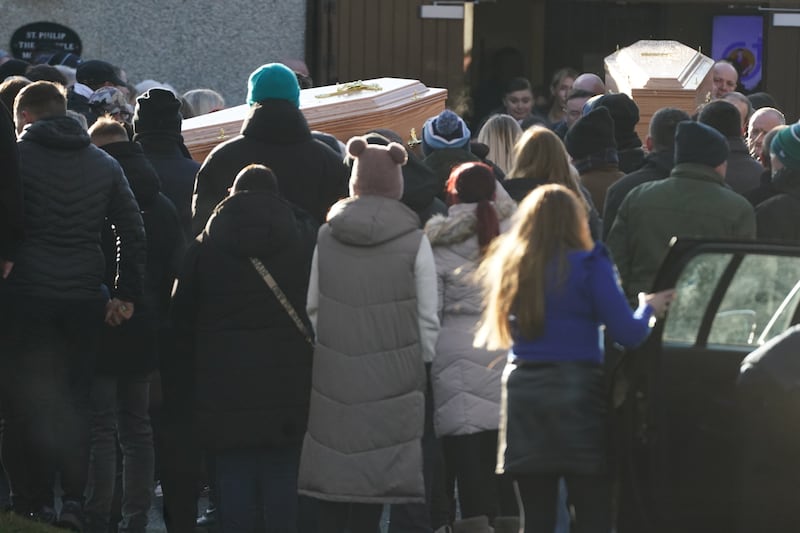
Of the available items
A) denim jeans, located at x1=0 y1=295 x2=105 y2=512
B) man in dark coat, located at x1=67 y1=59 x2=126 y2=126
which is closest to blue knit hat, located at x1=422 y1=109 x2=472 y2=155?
denim jeans, located at x1=0 y1=295 x2=105 y2=512

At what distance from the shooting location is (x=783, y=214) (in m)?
7.88

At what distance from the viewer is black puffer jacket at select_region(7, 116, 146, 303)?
7102 millimetres

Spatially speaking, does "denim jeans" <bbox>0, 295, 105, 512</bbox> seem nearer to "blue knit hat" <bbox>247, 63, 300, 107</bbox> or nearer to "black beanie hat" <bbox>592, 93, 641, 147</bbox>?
"blue knit hat" <bbox>247, 63, 300, 107</bbox>

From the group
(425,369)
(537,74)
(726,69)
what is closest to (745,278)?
(425,369)

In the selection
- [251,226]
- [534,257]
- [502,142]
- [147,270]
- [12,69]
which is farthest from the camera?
[12,69]

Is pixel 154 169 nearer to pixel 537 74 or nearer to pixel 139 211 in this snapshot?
pixel 139 211

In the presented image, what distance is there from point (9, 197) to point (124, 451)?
1374 millimetres

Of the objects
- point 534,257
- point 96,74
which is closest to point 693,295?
point 534,257

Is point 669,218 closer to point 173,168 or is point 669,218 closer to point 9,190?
point 173,168

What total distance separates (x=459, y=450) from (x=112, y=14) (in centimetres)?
900

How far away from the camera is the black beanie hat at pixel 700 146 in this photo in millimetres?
7426

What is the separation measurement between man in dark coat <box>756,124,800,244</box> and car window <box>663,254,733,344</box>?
2255 mm

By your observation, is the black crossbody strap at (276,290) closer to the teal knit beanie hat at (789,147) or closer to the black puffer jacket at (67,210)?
the black puffer jacket at (67,210)

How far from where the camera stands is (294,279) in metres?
6.52
